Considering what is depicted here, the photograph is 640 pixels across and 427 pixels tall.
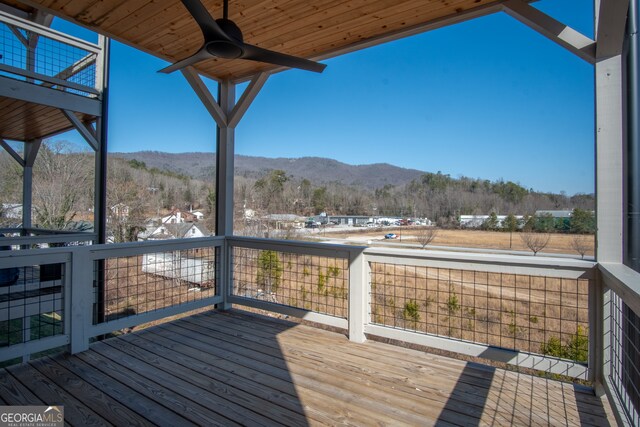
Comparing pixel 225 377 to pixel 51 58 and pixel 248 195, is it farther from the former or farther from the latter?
pixel 51 58

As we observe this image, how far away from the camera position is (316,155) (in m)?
8.19

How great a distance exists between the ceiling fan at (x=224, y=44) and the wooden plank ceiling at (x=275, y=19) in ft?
1.61

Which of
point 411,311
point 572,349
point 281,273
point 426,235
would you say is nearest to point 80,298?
point 281,273

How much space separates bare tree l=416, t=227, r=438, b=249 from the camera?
3737 millimetres

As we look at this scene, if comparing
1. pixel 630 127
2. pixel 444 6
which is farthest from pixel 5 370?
pixel 630 127

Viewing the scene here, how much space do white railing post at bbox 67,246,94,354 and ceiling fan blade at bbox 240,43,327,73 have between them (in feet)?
6.44

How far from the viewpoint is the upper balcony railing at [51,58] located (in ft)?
13.9

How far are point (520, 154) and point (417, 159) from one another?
79.2 inches

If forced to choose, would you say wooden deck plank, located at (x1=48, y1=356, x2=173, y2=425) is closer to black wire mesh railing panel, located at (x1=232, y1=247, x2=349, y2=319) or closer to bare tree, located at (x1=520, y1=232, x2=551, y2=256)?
black wire mesh railing panel, located at (x1=232, y1=247, x2=349, y2=319)

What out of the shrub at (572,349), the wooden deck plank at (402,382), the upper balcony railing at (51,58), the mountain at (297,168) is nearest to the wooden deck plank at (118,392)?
the wooden deck plank at (402,382)

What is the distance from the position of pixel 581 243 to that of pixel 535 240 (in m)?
0.57

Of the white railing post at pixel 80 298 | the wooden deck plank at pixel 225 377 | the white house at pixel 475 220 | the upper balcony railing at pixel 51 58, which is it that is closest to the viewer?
the wooden deck plank at pixel 225 377

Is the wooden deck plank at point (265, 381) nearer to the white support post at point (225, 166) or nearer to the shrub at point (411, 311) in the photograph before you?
the white support post at point (225, 166)

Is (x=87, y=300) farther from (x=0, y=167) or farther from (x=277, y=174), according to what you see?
(x=0, y=167)
